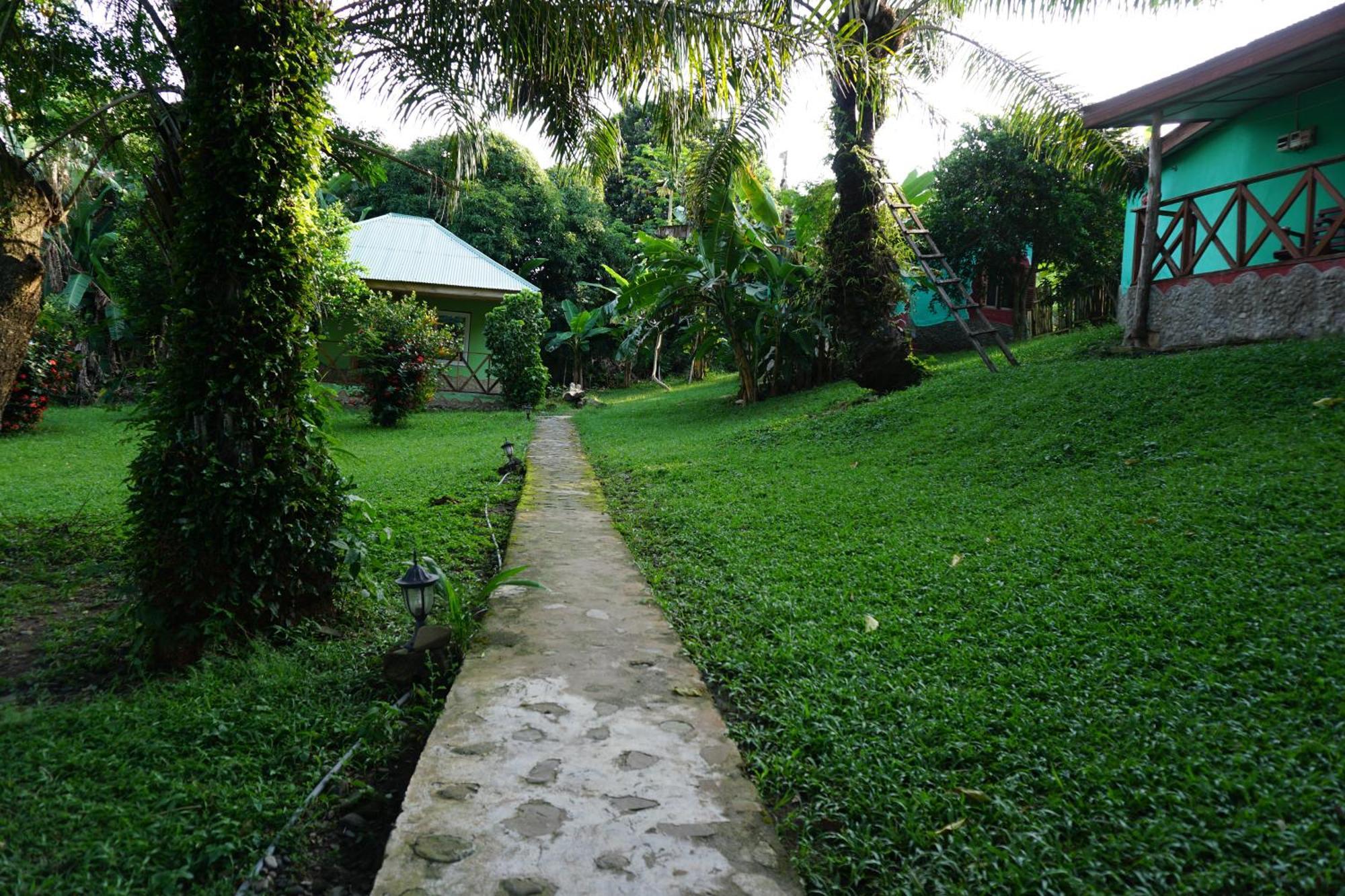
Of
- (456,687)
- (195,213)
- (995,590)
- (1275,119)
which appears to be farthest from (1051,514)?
(1275,119)

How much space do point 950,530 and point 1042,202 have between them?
15090 mm

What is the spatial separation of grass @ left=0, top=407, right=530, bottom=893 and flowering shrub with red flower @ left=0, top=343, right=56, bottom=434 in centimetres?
841

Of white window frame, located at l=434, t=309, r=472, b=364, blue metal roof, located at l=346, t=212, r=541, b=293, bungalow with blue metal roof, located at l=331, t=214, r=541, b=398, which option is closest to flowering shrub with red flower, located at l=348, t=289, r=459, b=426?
bungalow with blue metal roof, located at l=331, t=214, r=541, b=398

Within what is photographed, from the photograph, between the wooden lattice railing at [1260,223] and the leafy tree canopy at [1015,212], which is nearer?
the wooden lattice railing at [1260,223]

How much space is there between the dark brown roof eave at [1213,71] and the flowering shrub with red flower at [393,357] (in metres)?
12.1

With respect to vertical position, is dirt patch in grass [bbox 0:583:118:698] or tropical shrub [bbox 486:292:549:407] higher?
tropical shrub [bbox 486:292:549:407]

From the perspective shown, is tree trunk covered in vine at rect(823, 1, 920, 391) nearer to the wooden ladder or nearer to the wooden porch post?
the wooden ladder

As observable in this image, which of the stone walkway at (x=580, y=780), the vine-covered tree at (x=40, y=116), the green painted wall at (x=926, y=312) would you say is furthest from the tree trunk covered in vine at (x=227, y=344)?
the green painted wall at (x=926, y=312)

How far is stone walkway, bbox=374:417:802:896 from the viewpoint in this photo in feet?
7.23

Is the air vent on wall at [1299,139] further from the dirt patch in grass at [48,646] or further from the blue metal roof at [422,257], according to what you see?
the blue metal roof at [422,257]

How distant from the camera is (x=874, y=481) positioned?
6961 millimetres

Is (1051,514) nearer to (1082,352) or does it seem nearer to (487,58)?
(487,58)

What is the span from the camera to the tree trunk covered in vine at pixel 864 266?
1109 centimetres

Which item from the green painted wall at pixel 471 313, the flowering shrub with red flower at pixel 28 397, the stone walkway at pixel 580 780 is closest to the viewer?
the stone walkway at pixel 580 780
